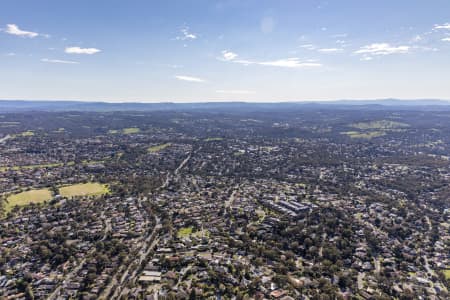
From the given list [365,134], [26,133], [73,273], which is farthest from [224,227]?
[26,133]

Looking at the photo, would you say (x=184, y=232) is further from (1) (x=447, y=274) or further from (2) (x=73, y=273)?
(1) (x=447, y=274)

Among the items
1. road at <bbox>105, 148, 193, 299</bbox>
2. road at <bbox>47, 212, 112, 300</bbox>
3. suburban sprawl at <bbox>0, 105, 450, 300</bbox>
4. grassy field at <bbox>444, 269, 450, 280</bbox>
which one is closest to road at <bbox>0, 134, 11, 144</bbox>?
suburban sprawl at <bbox>0, 105, 450, 300</bbox>

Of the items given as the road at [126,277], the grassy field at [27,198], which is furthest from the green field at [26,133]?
the road at [126,277]

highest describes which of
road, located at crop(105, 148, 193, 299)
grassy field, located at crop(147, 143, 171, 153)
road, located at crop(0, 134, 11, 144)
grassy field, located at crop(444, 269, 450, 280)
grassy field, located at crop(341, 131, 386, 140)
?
road, located at crop(0, 134, 11, 144)

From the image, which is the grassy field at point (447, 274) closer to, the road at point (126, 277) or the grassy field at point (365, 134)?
the road at point (126, 277)

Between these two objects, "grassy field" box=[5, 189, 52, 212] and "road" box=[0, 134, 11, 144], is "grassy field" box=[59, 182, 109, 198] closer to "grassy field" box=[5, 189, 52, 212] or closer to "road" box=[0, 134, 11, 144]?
"grassy field" box=[5, 189, 52, 212]

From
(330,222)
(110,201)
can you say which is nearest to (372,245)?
(330,222)
